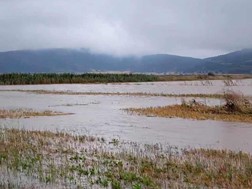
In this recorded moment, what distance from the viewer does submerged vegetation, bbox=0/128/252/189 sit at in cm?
1065

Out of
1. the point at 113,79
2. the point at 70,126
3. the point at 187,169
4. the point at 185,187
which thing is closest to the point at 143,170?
the point at 187,169

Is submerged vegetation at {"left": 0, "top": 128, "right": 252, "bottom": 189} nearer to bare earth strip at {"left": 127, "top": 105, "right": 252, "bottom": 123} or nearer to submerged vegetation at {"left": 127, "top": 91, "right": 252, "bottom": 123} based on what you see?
bare earth strip at {"left": 127, "top": 105, "right": 252, "bottom": 123}

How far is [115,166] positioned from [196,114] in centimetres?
1692

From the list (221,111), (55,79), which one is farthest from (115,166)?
(55,79)

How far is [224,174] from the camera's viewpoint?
1114 centimetres

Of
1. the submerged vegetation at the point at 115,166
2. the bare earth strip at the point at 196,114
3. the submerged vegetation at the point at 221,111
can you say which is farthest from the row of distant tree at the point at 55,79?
the submerged vegetation at the point at 115,166

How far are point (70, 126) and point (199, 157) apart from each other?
36.2 ft

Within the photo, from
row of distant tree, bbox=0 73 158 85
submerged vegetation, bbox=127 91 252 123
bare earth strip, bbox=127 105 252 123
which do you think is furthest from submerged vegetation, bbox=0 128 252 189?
row of distant tree, bbox=0 73 158 85

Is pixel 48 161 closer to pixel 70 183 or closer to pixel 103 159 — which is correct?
pixel 103 159

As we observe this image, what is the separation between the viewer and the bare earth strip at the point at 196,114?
26422 mm

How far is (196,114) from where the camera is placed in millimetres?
28562

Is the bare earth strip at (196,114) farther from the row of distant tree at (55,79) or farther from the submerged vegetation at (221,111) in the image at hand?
the row of distant tree at (55,79)

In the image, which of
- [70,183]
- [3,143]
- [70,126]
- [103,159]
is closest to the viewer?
[70,183]

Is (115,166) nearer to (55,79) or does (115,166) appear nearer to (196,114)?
(196,114)
